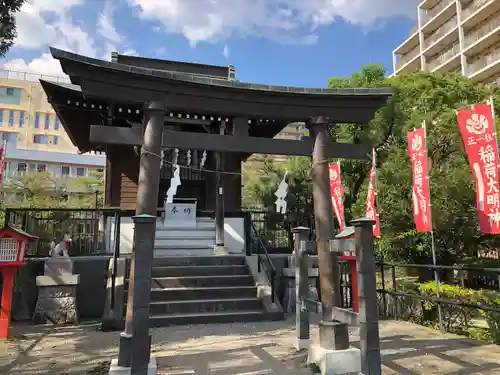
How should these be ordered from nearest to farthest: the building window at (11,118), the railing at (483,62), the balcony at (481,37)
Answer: the railing at (483,62)
the balcony at (481,37)
the building window at (11,118)

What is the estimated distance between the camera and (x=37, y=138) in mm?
50406

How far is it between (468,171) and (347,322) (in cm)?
1115

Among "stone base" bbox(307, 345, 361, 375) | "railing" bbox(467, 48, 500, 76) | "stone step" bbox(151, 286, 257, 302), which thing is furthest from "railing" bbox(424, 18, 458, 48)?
"stone base" bbox(307, 345, 361, 375)

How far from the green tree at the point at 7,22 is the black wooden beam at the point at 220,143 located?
241 cm

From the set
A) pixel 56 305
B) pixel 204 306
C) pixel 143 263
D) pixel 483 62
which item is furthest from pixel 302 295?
pixel 483 62

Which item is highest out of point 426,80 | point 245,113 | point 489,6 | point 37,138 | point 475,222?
point 489,6

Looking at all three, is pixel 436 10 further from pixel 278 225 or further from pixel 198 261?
pixel 198 261

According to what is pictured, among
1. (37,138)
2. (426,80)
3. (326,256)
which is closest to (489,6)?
(426,80)

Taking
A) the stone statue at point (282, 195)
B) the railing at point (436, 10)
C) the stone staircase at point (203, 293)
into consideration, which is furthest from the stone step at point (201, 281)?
the railing at point (436, 10)

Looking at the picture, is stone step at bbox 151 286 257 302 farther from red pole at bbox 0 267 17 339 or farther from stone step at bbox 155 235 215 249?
stone step at bbox 155 235 215 249

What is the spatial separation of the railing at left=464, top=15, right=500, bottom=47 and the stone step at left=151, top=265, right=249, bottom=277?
3629cm

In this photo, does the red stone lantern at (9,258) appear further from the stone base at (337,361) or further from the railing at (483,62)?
the railing at (483,62)

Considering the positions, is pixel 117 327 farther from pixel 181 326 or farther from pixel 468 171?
pixel 468 171

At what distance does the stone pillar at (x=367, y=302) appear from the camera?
4.34 m
